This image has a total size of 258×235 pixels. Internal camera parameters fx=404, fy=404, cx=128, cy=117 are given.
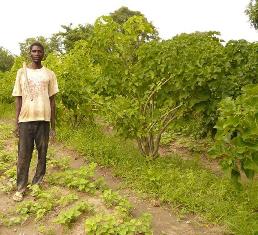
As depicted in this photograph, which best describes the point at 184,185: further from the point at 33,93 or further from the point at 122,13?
the point at 122,13

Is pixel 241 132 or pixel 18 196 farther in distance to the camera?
pixel 18 196

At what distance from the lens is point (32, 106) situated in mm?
5062

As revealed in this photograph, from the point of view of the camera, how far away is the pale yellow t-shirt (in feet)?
16.6

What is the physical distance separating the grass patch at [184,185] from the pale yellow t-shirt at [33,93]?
1.78m

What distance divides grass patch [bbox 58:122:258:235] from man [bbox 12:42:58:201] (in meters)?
1.55

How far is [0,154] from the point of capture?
7270 mm

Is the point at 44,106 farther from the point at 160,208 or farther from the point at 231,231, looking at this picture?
the point at 231,231

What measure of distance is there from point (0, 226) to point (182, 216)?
2.14 metres

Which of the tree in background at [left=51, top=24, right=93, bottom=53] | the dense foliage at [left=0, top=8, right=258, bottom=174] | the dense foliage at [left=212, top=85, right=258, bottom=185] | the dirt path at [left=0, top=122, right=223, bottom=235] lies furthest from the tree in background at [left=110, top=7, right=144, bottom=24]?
the dense foliage at [left=212, top=85, right=258, bottom=185]

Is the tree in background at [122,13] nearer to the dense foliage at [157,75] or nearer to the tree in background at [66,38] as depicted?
the tree in background at [66,38]

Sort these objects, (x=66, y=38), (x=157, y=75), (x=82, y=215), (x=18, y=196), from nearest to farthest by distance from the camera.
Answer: (x=82, y=215) < (x=18, y=196) < (x=157, y=75) < (x=66, y=38)

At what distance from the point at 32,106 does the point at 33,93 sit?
0.54ft

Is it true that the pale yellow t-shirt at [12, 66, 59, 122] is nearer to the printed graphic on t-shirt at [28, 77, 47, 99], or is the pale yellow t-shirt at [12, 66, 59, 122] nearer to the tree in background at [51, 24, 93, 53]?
the printed graphic on t-shirt at [28, 77, 47, 99]

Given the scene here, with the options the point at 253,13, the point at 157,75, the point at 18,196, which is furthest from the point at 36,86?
the point at 253,13
